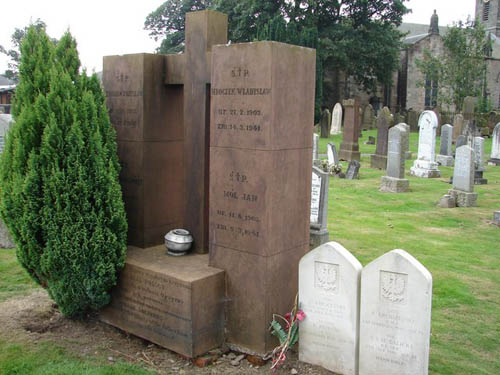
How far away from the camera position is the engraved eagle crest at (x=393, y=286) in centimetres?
368

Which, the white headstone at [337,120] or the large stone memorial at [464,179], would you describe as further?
the white headstone at [337,120]

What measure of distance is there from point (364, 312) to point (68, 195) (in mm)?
2554

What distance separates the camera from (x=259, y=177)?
416 cm

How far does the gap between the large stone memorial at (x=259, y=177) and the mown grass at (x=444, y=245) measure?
1513 millimetres

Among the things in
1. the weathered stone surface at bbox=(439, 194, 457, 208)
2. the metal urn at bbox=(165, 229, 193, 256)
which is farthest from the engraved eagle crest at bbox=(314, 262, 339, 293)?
the weathered stone surface at bbox=(439, 194, 457, 208)

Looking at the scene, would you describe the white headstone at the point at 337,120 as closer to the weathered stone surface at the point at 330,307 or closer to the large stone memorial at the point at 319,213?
the large stone memorial at the point at 319,213

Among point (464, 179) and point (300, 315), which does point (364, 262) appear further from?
point (464, 179)

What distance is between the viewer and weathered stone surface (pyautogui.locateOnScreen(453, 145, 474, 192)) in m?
11.6

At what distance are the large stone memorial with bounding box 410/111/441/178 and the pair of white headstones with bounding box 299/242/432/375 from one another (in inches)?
517

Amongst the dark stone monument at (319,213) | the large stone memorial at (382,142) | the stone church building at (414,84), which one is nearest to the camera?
the dark stone monument at (319,213)

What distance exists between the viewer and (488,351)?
4.64 m

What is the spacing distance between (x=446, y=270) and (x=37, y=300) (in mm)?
5194

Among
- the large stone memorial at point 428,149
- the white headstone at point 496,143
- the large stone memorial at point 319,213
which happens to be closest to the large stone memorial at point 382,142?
the large stone memorial at point 428,149

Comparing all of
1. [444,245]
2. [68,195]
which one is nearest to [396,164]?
[444,245]
